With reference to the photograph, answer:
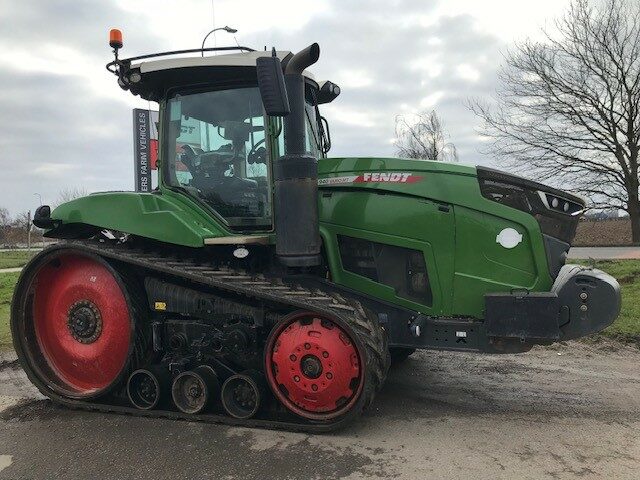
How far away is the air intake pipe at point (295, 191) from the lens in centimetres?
381

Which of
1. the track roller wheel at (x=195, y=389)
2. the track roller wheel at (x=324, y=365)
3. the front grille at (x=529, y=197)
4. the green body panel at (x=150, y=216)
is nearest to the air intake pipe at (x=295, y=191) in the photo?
the track roller wheel at (x=324, y=365)

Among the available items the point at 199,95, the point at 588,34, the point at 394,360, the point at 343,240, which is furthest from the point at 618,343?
the point at 588,34

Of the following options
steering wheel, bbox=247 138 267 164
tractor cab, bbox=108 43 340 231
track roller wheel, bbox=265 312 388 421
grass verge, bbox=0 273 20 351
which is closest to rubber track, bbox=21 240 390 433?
track roller wheel, bbox=265 312 388 421

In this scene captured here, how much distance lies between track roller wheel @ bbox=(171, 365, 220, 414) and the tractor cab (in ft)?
3.80

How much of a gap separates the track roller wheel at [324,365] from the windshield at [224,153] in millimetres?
931

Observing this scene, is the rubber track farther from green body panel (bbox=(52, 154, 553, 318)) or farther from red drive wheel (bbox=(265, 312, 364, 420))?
green body panel (bbox=(52, 154, 553, 318))

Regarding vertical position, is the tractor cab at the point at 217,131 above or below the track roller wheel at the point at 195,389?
above

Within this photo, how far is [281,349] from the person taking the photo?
386cm

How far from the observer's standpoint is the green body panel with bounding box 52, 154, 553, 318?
387 cm

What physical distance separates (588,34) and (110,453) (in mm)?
20732

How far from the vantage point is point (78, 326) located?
4449mm

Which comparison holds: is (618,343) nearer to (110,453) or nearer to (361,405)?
(361,405)

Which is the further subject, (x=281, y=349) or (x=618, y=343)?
(x=618, y=343)

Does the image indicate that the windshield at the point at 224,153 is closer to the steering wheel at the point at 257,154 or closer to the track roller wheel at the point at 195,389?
the steering wheel at the point at 257,154
